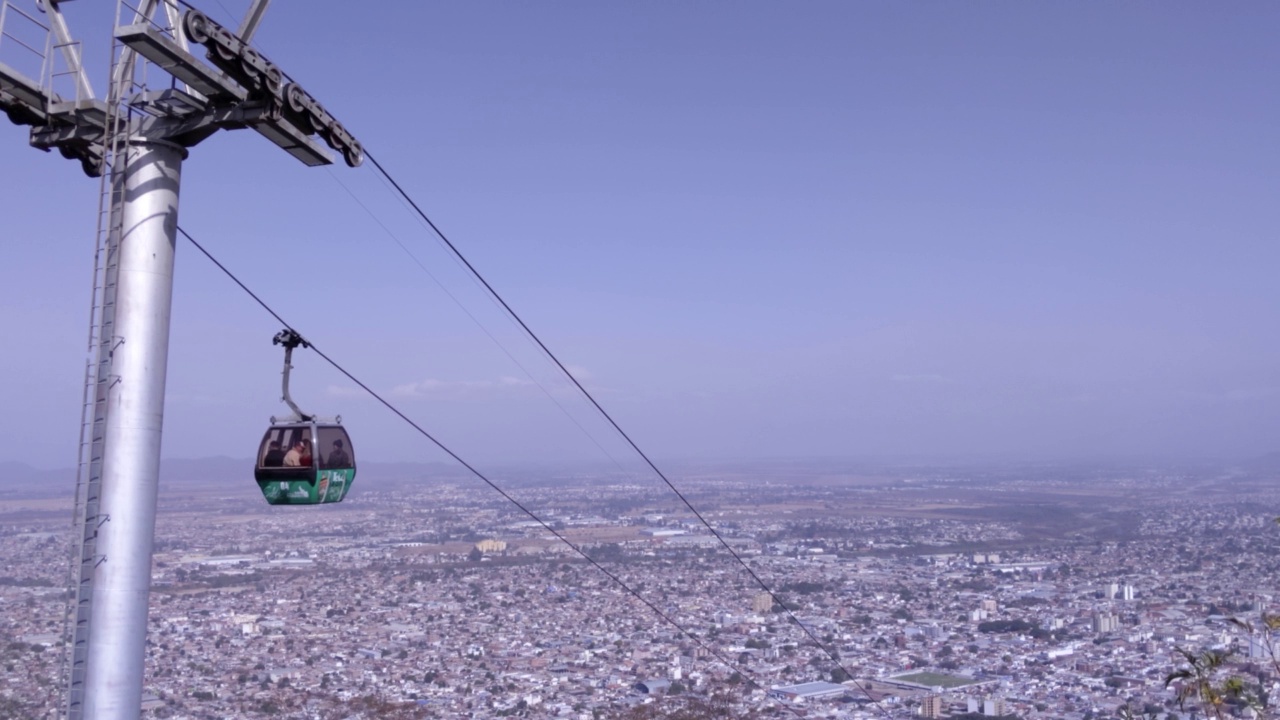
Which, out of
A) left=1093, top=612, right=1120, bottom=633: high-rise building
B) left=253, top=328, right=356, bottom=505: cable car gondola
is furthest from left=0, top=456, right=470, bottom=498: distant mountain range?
left=253, top=328, right=356, bottom=505: cable car gondola

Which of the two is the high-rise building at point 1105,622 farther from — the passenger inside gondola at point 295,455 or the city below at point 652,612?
the passenger inside gondola at point 295,455

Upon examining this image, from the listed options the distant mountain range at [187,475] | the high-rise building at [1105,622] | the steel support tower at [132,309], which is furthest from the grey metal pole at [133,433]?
the distant mountain range at [187,475]

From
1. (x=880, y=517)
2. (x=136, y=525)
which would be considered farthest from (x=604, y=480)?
(x=136, y=525)

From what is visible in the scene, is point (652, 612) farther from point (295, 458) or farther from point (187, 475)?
point (187, 475)

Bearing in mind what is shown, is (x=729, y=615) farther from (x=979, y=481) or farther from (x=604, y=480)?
(x=979, y=481)

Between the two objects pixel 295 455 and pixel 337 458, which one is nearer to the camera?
pixel 295 455

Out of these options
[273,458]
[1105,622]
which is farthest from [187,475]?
[273,458]
